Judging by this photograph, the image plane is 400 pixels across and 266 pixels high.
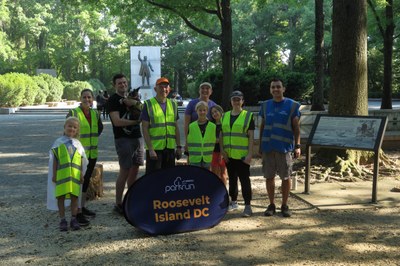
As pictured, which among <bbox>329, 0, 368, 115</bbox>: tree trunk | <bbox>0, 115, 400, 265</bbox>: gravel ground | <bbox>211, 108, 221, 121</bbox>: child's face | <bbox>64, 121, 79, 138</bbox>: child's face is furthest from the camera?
<bbox>329, 0, 368, 115</bbox>: tree trunk

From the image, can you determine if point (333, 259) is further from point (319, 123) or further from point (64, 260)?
point (319, 123)

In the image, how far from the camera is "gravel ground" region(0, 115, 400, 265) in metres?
3.96

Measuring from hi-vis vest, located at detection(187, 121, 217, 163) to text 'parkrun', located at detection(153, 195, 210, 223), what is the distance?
2.02ft

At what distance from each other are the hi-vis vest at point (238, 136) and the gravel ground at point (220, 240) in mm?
821

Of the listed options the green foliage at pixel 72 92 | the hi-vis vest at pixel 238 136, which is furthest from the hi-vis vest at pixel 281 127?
the green foliage at pixel 72 92

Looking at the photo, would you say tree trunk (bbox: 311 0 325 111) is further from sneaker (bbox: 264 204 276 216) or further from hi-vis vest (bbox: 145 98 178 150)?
hi-vis vest (bbox: 145 98 178 150)

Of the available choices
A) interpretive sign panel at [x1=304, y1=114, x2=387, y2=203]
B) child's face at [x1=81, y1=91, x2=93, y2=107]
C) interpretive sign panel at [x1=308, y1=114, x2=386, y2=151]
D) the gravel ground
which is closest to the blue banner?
the gravel ground

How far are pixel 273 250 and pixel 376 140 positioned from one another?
9.27 feet

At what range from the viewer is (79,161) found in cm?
482

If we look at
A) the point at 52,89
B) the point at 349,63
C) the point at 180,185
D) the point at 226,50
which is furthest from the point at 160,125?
the point at 52,89

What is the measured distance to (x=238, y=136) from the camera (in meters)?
5.32

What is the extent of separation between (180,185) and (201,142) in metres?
0.74

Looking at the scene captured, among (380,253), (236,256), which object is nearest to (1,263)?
(236,256)

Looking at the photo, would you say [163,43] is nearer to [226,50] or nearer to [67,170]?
[226,50]
